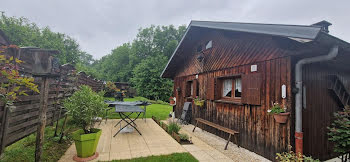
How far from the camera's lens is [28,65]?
306 cm

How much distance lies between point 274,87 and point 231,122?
4.97 feet

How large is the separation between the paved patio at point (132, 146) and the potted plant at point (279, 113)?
1.94m

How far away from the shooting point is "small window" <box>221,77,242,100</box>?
3.96m

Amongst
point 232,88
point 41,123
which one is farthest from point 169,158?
point 232,88

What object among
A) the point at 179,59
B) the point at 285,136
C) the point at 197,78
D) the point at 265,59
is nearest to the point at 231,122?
the point at 285,136

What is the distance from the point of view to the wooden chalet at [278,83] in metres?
2.50

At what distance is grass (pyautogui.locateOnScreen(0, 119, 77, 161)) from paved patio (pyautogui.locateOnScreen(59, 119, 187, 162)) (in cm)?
15

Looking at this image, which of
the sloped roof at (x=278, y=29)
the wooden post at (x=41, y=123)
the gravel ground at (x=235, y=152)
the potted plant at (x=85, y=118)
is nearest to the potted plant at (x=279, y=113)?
the gravel ground at (x=235, y=152)

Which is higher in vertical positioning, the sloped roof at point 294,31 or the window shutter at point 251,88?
the sloped roof at point 294,31

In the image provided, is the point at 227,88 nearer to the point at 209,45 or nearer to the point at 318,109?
the point at 209,45

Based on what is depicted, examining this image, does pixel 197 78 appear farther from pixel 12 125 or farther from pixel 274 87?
pixel 12 125

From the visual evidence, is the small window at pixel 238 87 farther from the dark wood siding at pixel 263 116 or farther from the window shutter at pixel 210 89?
the window shutter at pixel 210 89

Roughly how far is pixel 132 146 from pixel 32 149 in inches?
70.0

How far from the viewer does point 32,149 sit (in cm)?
262
